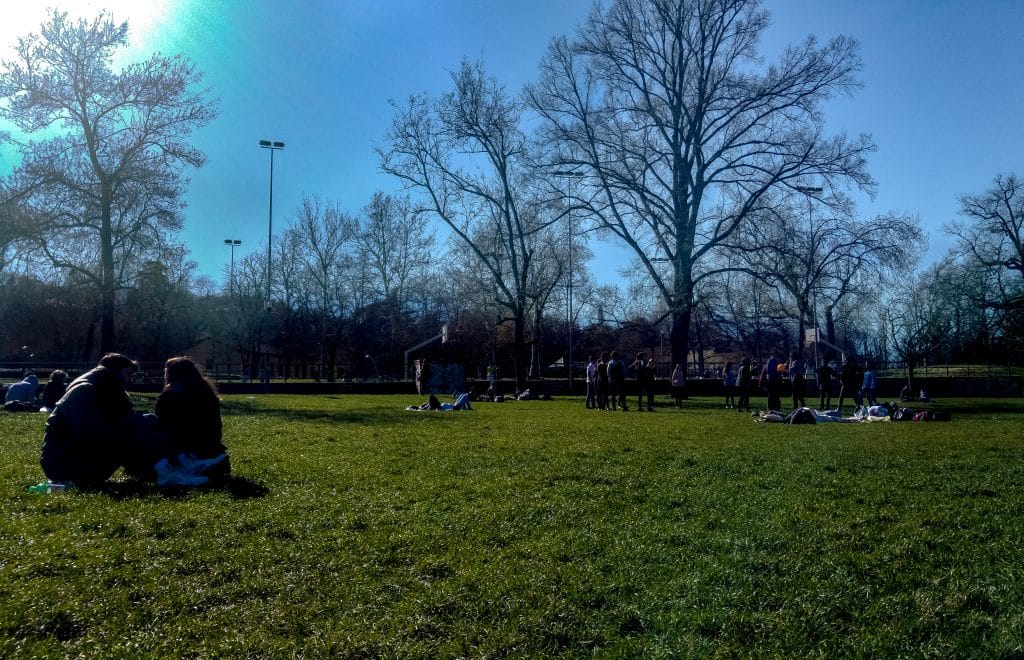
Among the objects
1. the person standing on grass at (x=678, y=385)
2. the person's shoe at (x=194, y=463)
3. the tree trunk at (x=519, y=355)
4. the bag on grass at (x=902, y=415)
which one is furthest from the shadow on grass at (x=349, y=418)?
the tree trunk at (x=519, y=355)

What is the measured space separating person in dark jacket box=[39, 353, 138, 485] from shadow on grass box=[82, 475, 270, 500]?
206 millimetres

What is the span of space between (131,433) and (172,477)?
0.60 m

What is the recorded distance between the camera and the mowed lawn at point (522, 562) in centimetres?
351

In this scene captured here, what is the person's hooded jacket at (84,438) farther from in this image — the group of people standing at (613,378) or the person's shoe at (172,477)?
the group of people standing at (613,378)

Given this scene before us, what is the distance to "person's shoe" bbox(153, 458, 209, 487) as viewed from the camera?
23.8 feet

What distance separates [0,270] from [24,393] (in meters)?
10.2

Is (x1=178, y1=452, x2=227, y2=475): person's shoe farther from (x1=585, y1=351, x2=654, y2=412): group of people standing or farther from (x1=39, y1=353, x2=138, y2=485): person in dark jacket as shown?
(x1=585, y1=351, x2=654, y2=412): group of people standing

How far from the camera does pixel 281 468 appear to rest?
862cm

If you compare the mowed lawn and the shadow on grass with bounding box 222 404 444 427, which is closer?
the mowed lawn

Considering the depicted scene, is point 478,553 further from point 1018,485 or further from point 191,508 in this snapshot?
point 1018,485

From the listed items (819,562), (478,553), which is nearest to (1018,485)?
→ (819,562)

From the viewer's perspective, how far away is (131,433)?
24.1ft

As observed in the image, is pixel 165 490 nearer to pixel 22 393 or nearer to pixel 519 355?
pixel 22 393

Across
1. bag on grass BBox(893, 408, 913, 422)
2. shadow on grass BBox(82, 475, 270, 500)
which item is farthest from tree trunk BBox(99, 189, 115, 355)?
bag on grass BBox(893, 408, 913, 422)
